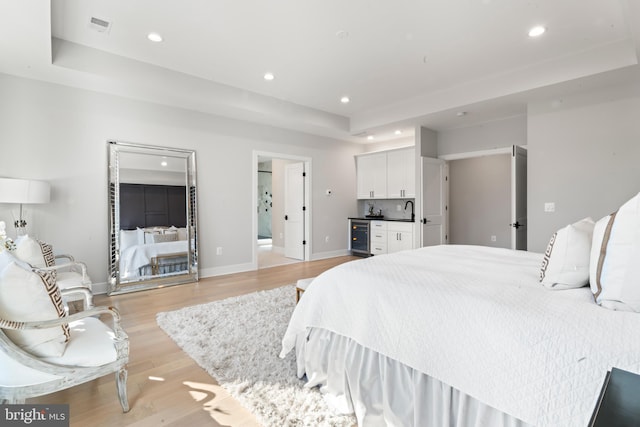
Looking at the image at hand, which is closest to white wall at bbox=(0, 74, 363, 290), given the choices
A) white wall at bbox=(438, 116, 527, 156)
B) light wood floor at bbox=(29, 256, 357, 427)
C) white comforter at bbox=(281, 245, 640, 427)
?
light wood floor at bbox=(29, 256, 357, 427)

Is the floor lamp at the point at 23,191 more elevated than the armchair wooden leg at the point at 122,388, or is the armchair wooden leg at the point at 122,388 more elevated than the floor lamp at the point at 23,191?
the floor lamp at the point at 23,191

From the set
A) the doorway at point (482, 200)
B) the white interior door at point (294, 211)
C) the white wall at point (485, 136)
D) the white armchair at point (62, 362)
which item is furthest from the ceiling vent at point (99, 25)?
the doorway at point (482, 200)

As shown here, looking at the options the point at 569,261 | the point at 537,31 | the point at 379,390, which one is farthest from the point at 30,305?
the point at 537,31

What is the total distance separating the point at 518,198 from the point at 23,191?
5898 mm

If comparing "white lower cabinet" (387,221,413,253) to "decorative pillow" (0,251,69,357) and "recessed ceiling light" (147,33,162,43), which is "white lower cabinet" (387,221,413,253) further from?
"decorative pillow" (0,251,69,357)

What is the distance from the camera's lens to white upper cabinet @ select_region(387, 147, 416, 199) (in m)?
6.09

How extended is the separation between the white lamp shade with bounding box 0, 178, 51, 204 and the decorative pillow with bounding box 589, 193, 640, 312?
451 cm

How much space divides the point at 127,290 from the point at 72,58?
2.81m

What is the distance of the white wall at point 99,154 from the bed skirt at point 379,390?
339 centimetres

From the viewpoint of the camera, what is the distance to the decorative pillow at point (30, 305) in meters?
1.36

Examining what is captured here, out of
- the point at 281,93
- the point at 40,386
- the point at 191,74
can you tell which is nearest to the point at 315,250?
the point at 281,93

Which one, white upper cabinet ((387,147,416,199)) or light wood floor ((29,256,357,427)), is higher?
white upper cabinet ((387,147,416,199))

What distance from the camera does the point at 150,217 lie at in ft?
14.6

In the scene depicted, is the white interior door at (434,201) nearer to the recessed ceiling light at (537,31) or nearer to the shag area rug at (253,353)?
the recessed ceiling light at (537,31)
